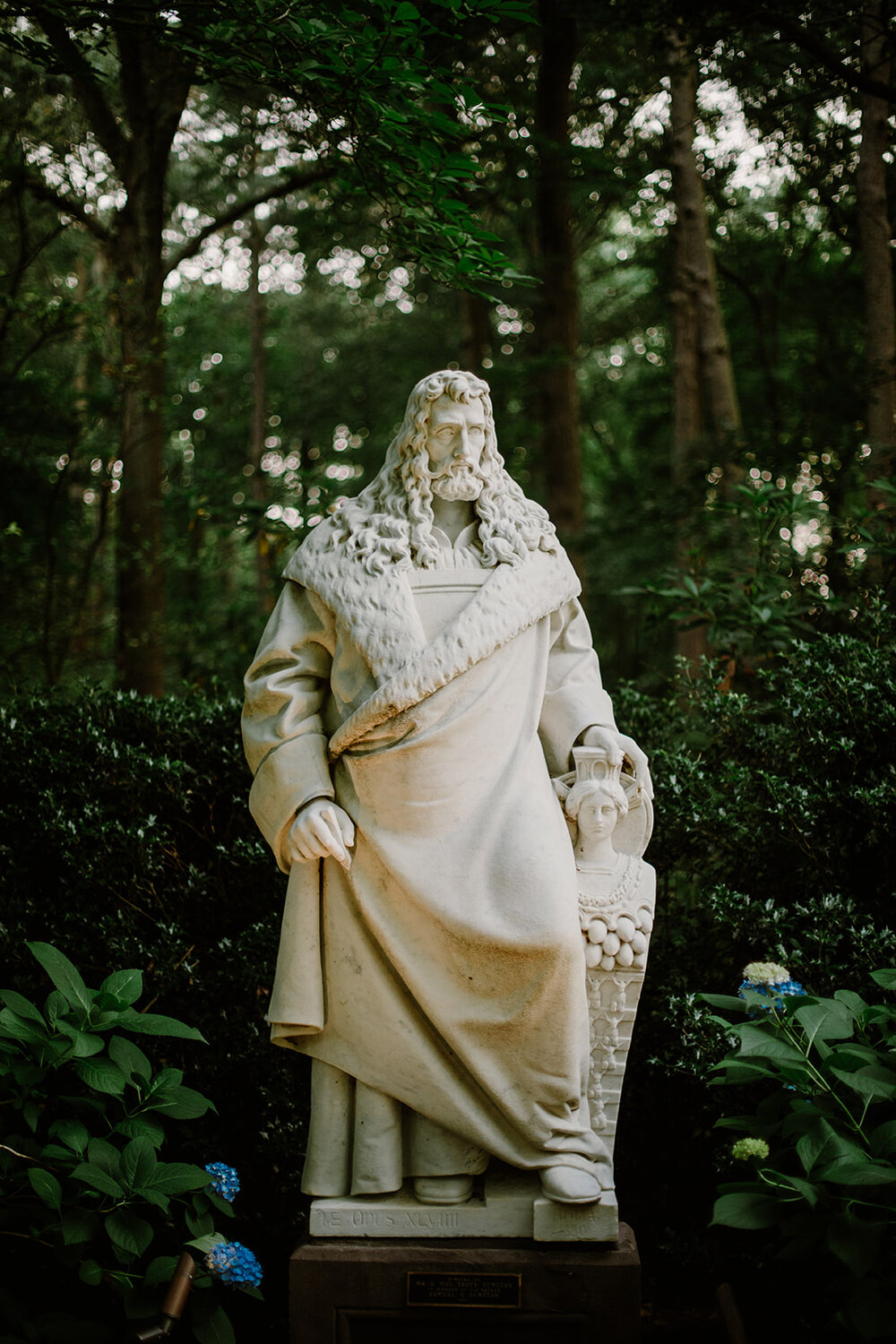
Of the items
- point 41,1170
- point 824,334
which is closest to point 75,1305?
point 41,1170

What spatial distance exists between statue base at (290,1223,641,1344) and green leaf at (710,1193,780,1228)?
Answer: 0.36m

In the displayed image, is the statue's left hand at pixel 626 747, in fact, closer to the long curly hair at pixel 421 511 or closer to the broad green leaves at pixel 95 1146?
the long curly hair at pixel 421 511

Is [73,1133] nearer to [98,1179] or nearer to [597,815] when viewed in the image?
[98,1179]

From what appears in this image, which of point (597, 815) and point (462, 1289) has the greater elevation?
point (597, 815)

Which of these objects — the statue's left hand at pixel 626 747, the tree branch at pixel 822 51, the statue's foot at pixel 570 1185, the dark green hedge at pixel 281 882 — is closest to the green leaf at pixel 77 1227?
the statue's foot at pixel 570 1185

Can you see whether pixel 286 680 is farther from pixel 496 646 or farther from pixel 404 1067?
pixel 404 1067

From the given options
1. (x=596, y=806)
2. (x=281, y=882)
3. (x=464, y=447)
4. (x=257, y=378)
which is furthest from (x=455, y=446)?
(x=257, y=378)

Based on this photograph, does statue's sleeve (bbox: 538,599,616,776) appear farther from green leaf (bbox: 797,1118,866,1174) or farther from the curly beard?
green leaf (bbox: 797,1118,866,1174)

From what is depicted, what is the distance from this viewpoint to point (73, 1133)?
2941 millimetres

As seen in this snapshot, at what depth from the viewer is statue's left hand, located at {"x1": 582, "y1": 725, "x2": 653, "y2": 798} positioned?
10.3 ft

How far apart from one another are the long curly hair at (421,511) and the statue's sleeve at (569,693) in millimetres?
229

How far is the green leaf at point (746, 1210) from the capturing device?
2.51 m

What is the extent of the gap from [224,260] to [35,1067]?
10.7 metres

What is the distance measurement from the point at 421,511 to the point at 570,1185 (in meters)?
1.71
